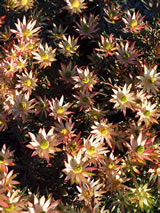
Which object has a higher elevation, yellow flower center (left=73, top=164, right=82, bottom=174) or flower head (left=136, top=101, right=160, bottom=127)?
flower head (left=136, top=101, right=160, bottom=127)

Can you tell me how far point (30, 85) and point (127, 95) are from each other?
0.80m

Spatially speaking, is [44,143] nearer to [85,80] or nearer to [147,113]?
[85,80]

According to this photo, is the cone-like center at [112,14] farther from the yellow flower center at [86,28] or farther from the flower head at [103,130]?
the flower head at [103,130]

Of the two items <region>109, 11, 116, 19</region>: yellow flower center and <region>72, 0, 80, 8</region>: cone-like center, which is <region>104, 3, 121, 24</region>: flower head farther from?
<region>72, 0, 80, 8</region>: cone-like center

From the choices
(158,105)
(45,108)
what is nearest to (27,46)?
(45,108)

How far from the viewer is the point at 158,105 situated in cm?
237

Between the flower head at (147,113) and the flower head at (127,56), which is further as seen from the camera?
the flower head at (127,56)

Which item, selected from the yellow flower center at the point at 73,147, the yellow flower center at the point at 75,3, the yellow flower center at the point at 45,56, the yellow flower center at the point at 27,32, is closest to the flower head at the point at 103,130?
the yellow flower center at the point at 73,147

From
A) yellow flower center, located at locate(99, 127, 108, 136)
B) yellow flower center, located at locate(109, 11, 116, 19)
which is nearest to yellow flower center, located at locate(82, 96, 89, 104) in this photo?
yellow flower center, located at locate(99, 127, 108, 136)

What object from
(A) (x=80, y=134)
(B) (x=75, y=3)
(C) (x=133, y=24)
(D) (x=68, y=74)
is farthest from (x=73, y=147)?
(B) (x=75, y=3)

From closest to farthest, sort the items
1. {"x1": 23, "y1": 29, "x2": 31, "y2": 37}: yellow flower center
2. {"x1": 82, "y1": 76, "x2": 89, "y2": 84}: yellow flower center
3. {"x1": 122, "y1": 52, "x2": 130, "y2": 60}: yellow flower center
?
1. {"x1": 82, "y1": 76, "x2": 89, "y2": 84}: yellow flower center
2. {"x1": 122, "y1": 52, "x2": 130, "y2": 60}: yellow flower center
3. {"x1": 23, "y1": 29, "x2": 31, "y2": 37}: yellow flower center

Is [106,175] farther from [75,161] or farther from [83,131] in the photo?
[83,131]

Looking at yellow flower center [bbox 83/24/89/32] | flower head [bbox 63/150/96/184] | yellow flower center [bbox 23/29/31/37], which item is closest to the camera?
flower head [bbox 63/150/96/184]

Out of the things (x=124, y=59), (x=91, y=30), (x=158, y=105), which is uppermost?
(x=91, y=30)
